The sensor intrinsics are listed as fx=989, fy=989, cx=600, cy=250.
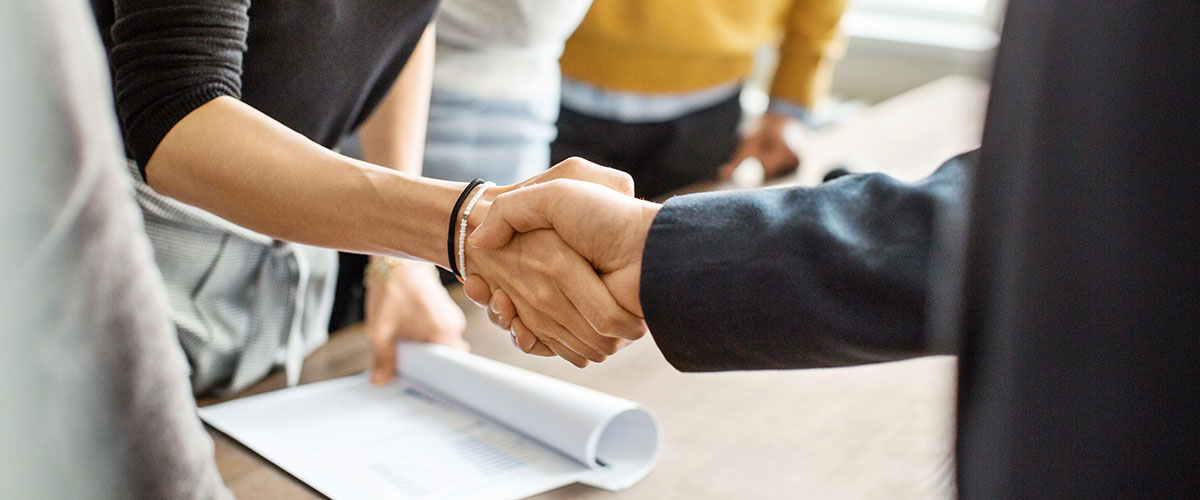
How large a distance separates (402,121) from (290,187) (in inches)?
11.3

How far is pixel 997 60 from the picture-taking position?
0.41 metres

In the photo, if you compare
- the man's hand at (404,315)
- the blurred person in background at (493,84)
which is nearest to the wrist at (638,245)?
the man's hand at (404,315)

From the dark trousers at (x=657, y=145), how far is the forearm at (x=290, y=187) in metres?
0.82

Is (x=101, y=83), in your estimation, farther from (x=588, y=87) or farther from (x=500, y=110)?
(x=588, y=87)

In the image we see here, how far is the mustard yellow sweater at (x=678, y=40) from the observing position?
1562mm

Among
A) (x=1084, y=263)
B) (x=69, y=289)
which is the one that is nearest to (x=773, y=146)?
(x=1084, y=263)

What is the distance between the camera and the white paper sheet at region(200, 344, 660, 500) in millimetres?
777

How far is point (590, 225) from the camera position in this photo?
798 mm

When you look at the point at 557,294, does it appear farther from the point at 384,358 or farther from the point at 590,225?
the point at 384,358

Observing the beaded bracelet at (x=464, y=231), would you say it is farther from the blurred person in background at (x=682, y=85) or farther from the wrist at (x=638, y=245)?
the blurred person in background at (x=682, y=85)

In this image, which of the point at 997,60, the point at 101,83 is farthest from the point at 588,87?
the point at 101,83

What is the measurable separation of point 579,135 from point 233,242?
31.9 inches

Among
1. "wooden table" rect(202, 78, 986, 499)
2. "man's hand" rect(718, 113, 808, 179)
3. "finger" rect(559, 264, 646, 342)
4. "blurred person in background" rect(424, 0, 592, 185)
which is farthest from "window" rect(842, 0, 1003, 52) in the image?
"finger" rect(559, 264, 646, 342)

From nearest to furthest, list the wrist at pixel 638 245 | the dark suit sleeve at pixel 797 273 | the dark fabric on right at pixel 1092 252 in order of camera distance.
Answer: the dark fabric on right at pixel 1092 252 < the dark suit sleeve at pixel 797 273 < the wrist at pixel 638 245
